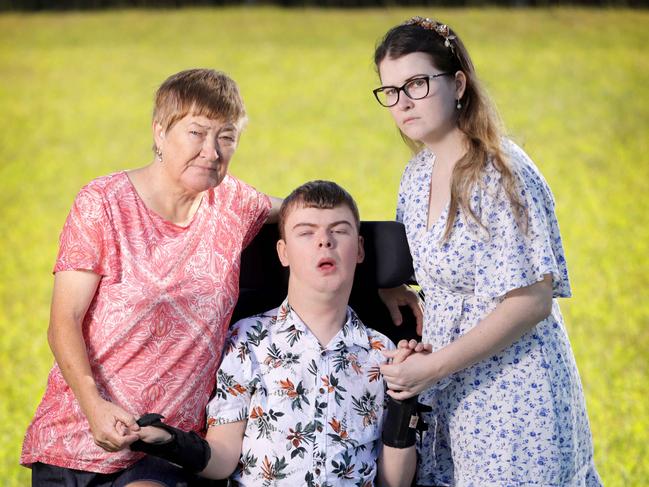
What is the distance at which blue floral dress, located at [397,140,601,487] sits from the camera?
2.79 meters

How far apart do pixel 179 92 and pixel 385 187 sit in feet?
32.7

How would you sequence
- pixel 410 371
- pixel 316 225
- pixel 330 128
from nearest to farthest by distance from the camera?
pixel 410 371 < pixel 316 225 < pixel 330 128

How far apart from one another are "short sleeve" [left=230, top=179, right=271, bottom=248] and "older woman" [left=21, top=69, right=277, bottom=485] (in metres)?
0.19

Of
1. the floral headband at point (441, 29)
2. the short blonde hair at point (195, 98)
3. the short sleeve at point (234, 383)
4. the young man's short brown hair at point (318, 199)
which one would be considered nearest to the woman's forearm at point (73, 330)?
the short sleeve at point (234, 383)

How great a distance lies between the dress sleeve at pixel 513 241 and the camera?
276 centimetres

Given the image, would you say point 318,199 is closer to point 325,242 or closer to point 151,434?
point 325,242

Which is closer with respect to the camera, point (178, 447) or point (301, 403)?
point (178, 447)

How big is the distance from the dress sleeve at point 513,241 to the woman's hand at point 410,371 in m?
0.25

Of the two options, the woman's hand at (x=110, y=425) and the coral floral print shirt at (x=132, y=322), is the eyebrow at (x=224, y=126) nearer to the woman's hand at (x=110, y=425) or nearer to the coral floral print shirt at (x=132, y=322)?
the coral floral print shirt at (x=132, y=322)

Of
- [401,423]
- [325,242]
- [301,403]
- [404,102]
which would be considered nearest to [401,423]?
[401,423]

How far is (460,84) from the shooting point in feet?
9.66

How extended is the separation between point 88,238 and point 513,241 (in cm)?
120

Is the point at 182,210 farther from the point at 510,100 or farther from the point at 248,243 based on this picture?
the point at 510,100

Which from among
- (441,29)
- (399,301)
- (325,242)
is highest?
(441,29)
